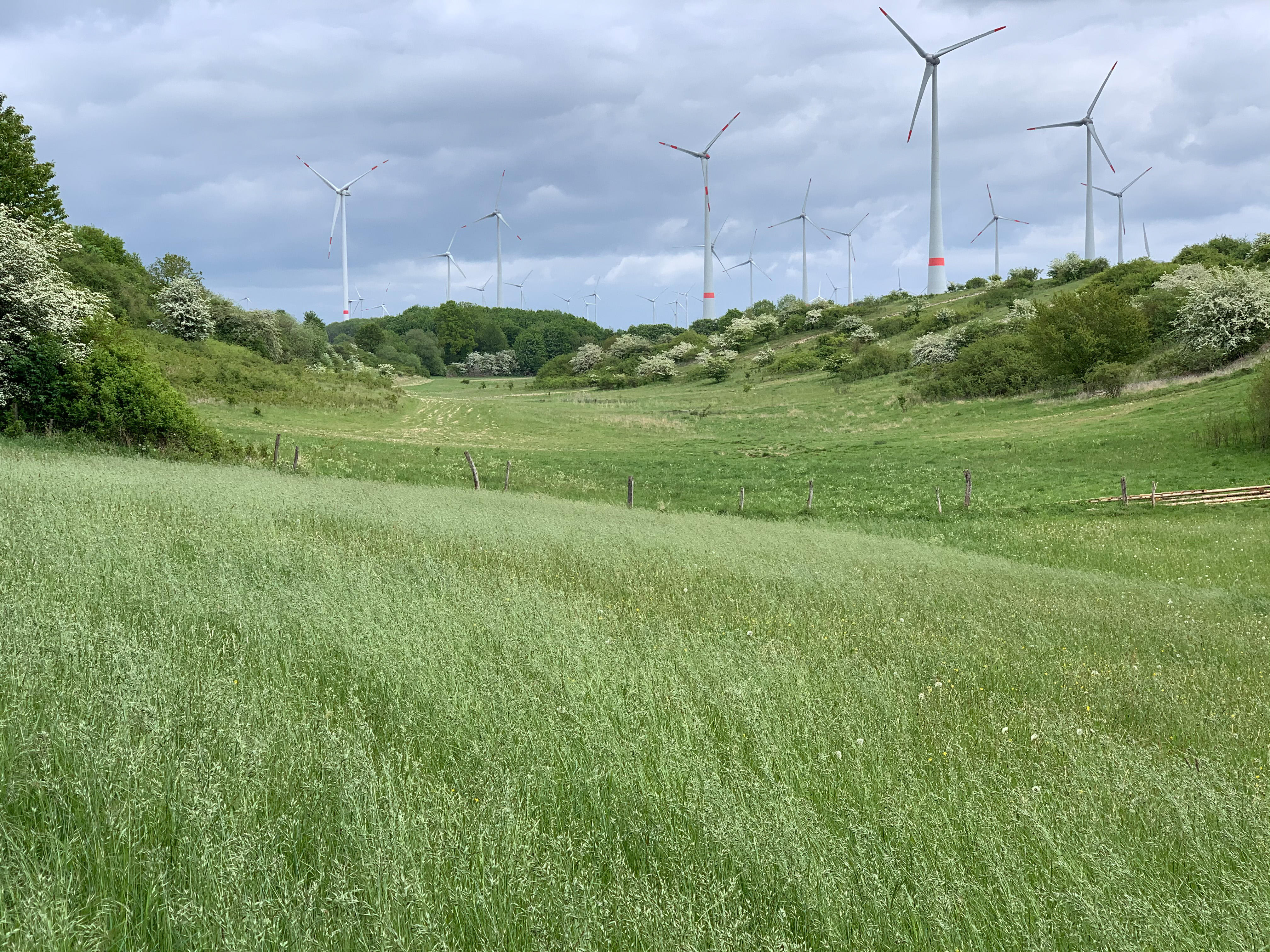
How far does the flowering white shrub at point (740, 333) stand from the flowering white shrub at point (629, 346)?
1354 cm

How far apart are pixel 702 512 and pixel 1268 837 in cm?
2639

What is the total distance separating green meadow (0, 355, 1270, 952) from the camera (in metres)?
3.11

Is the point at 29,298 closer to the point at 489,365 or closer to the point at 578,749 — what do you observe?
the point at 578,749

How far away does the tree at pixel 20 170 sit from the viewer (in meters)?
46.0

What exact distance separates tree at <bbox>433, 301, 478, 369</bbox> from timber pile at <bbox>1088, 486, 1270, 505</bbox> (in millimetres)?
152704

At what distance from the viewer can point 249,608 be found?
6.43 m

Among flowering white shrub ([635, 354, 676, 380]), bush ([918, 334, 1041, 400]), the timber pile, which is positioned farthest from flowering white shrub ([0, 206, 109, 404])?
flowering white shrub ([635, 354, 676, 380])

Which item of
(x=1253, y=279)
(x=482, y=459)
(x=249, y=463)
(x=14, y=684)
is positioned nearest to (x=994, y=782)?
(x=14, y=684)

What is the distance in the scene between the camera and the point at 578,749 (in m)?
4.52

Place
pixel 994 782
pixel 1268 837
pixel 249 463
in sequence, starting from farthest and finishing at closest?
pixel 249 463, pixel 994 782, pixel 1268 837

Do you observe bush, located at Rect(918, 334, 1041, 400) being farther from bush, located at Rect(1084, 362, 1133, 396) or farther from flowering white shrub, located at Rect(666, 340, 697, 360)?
flowering white shrub, located at Rect(666, 340, 697, 360)

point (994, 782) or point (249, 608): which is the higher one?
point (249, 608)

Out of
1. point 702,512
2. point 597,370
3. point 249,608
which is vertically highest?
point 597,370

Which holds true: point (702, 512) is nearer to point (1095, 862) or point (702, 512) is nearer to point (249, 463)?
point (249, 463)
